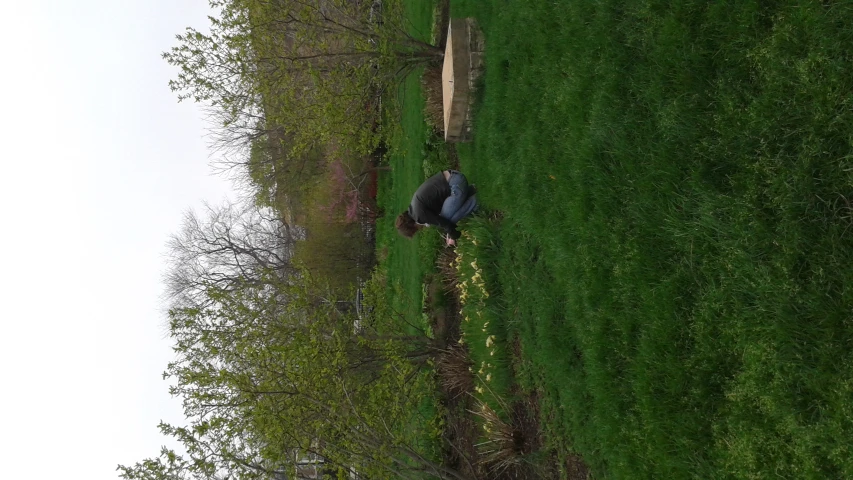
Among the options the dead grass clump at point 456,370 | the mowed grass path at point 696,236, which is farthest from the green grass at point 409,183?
the mowed grass path at point 696,236

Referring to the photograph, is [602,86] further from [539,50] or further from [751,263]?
[751,263]

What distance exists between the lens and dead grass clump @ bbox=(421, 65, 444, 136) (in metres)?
10.7

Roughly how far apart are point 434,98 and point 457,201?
3.69 metres

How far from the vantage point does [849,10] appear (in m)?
3.03

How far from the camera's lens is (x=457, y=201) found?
26.3 ft

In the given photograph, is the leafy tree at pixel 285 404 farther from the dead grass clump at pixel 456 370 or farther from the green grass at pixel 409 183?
the green grass at pixel 409 183

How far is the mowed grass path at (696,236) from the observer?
312 centimetres

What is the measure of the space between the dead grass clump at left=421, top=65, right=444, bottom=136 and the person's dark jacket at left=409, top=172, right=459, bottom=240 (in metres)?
2.85

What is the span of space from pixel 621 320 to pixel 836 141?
207 centimetres

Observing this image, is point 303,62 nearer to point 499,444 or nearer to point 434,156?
point 434,156

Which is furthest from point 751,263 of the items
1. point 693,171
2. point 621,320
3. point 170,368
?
point 170,368

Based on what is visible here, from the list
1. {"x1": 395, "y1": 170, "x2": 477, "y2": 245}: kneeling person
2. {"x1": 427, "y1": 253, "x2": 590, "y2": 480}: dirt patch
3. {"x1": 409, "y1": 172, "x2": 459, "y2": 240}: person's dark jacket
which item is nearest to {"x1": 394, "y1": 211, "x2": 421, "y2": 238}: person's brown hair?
{"x1": 395, "y1": 170, "x2": 477, "y2": 245}: kneeling person

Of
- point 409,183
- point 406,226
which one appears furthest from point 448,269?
point 409,183

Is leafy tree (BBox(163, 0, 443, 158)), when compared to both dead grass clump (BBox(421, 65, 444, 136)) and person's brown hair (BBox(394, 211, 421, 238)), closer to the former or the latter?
dead grass clump (BBox(421, 65, 444, 136))
